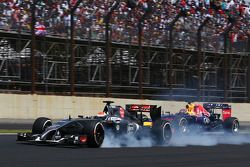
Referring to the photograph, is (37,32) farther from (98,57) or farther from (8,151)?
(8,151)

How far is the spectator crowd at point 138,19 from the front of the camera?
23859mm

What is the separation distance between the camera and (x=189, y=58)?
3031 centimetres

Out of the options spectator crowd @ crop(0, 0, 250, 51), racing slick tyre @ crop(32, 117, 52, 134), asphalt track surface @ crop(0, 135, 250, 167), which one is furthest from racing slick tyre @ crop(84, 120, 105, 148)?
spectator crowd @ crop(0, 0, 250, 51)

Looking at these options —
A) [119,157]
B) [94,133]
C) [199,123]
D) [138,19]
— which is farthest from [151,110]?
[138,19]

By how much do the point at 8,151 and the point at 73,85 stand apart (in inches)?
573

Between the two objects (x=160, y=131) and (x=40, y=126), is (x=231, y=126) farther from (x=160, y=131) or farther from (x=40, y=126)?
(x=40, y=126)

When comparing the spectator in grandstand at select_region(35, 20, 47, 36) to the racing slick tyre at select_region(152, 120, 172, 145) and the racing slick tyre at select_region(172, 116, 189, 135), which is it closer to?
the racing slick tyre at select_region(172, 116, 189, 135)

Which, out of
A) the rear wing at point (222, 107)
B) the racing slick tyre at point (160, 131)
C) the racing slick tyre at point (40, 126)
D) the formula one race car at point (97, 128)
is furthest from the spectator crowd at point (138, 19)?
the racing slick tyre at point (160, 131)

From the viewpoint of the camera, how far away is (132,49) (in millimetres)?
27953

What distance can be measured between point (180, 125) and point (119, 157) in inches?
267

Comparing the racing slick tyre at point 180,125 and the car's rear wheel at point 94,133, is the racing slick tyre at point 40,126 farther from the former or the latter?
the racing slick tyre at point 180,125

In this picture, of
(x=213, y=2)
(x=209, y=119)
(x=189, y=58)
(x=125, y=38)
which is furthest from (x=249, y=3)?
(x=209, y=119)

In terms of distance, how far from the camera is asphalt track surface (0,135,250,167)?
9.64 metres

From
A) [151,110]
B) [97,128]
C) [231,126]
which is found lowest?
[231,126]
